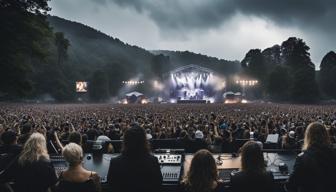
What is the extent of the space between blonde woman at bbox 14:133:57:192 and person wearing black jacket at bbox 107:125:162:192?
102 centimetres

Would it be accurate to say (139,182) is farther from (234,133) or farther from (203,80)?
(203,80)

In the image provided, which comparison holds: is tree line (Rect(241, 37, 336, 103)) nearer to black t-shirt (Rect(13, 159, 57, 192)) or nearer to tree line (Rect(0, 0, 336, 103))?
tree line (Rect(0, 0, 336, 103))

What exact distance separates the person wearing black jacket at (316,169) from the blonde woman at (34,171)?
3.34 meters

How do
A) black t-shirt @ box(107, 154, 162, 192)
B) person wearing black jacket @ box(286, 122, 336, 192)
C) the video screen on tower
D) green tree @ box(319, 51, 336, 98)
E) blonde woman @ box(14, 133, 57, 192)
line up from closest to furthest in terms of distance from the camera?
black t-shirt @ box(107, 154, 162, 192)
person wearing black jacket @ box(286, 122, 336, 192)
blonde woman @ box(14, 133, 57, 192)
green tree @ box(319, 51, 336, 98)
the video screen on tower

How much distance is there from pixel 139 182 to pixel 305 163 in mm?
2168

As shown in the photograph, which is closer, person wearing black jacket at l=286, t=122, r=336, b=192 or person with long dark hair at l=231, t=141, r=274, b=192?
person with long dark hair at l=231, t=141, r=274, b=192

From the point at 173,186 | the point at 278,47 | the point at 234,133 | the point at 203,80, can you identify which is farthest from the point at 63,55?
the point at 173,186

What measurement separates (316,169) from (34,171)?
3.80m

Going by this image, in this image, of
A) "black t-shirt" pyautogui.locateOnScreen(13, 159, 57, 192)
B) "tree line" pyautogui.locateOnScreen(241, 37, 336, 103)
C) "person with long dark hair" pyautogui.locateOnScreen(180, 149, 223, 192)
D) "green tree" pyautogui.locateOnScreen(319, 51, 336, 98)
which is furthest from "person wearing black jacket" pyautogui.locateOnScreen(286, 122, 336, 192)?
"green tree" pyautogui.locateOnScreen(319, 51, 336, 98)

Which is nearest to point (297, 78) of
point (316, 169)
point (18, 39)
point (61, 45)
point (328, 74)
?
point (328, 74)

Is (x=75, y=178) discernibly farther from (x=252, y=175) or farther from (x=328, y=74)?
(x=328, y=74)

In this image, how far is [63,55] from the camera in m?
128

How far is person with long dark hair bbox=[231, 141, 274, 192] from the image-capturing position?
454cm

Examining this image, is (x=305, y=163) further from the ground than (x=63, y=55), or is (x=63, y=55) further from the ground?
(x=63, y=55)
